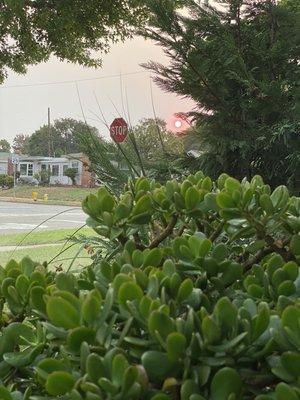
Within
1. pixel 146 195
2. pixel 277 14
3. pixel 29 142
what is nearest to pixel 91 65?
pixel 277 14

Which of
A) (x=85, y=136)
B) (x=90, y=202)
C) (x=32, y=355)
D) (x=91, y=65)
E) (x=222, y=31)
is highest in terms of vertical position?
(x=91, y=65)

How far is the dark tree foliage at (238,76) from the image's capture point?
1.94 meters

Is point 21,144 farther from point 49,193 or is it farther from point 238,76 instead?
point 238,76

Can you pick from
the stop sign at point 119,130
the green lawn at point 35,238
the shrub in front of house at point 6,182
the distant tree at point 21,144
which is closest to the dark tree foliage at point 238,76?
the stop sign at point 119,130

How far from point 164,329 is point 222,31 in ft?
5.58

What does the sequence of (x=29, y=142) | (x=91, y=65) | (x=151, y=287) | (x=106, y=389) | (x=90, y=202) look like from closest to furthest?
1. (x=106, y=389)
2. (x=151, y=287)
3. (x=90, y=202)
4. (x=91, y=65)
5. (x=29, y=142)

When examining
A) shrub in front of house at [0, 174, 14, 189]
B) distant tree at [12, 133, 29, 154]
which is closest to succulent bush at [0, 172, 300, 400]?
shrub in front of house at [0, 174, 14, 189]

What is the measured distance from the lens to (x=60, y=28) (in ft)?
22.8

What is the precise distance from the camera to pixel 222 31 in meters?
2.00

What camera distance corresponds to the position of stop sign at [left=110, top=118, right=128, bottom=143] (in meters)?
1.85

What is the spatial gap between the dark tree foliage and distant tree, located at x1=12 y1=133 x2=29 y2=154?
4374 centimetres

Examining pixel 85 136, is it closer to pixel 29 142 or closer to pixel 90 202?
pixel 90 202

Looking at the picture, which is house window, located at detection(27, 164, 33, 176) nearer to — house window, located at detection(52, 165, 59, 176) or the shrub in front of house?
house window, located at detection(52, 165, 59, 176)

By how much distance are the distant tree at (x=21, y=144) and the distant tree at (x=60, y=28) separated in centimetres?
3780
